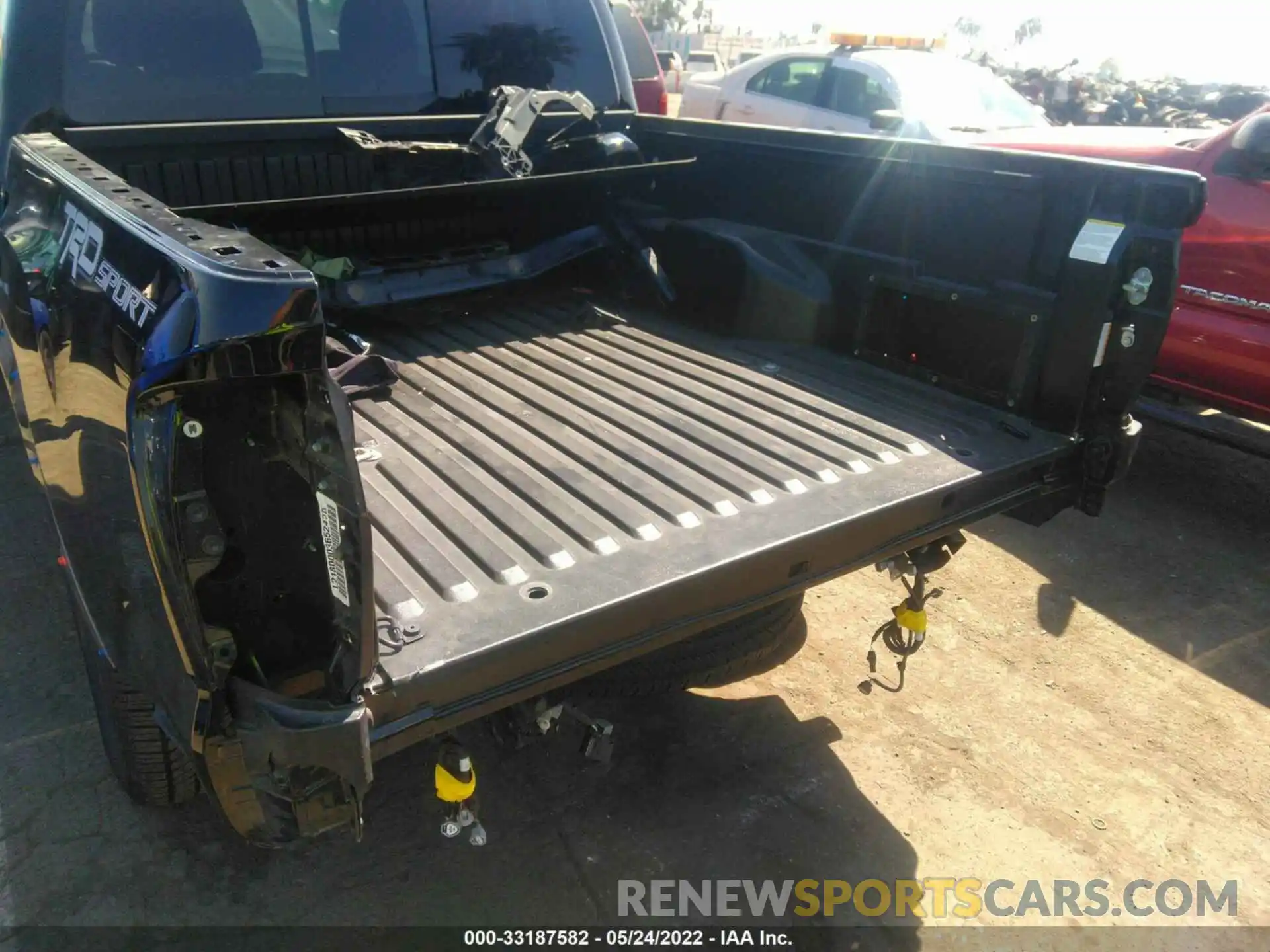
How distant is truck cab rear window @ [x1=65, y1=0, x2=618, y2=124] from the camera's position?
293 centimetres

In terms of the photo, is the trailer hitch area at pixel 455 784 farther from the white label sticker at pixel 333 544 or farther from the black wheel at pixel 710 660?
the white label sticker at pixel 333 544

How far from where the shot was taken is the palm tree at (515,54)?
3.61 metres

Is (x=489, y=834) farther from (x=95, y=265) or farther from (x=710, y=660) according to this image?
(x=95, y=265)

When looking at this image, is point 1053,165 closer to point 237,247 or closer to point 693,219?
point 693,219

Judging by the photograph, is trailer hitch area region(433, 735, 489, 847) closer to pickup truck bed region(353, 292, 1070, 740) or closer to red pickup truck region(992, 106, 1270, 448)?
pickup truck bed region(353, 292, 1070, 740)

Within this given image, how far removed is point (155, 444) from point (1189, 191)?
7.50ft

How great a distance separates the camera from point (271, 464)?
1578 mm

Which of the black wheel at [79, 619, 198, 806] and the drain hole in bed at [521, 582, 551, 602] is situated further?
the black wheel at [79, 619, 198, 806]

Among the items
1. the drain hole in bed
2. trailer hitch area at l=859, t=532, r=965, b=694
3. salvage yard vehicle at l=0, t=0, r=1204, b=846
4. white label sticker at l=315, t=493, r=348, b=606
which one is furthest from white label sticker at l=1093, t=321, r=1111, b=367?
white label sticker at l=315, t=493, r=348, b=606

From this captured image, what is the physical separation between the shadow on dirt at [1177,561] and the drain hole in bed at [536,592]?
7.76 feet

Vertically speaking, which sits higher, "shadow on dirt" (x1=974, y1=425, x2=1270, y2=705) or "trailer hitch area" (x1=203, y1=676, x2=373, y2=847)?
"trailer hitch area" (x1=203, y1=676, x2=373, y2=847)

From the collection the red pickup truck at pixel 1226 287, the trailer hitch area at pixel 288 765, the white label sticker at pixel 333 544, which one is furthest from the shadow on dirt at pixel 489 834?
the red pickup truck at pixel 1226 287

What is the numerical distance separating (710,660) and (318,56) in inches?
97.3

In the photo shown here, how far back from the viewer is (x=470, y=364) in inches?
122
